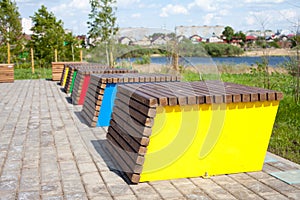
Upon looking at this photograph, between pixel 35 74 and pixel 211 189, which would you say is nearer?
pixel 211 189

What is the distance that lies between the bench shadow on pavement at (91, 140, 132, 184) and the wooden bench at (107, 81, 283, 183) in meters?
0.06

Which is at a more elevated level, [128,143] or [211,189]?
[128,143]

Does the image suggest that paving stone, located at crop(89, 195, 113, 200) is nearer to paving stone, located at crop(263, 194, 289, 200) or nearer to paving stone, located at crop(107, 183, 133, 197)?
paving stone, located at crop(107, 183, 133, 197)

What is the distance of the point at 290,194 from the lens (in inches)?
143

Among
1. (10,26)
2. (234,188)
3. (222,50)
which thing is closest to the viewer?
(234,188)

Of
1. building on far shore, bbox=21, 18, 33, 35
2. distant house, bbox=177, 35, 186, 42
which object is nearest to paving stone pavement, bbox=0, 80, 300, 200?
distant house, bbox=177, 35, 186, 42

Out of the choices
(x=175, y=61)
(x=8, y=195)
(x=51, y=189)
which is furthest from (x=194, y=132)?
(x=175, y=61)

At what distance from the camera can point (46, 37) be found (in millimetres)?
22469

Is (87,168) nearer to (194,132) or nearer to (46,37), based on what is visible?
(194,132)

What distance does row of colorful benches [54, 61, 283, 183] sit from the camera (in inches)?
155

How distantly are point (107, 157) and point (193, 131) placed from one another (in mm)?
1322

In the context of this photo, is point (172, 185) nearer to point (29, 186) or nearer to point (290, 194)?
point (290, 194)

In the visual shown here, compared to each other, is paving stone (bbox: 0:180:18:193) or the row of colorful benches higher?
the row of colorful benches

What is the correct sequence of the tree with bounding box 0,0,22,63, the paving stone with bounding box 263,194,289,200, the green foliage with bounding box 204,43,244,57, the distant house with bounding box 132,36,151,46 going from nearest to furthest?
the paving stone with bounding box 263,194,289,200 < the distant house with bounding box 132,36,151,46 < the green foliage with bounding box 204,43,244,57 < the tree with bounding box 0,0,22,63
